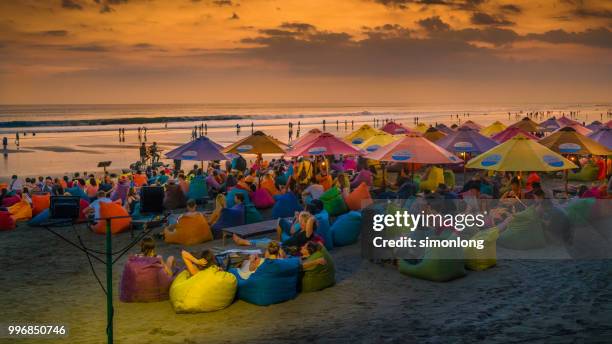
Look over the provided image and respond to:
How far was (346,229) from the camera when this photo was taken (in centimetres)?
1094

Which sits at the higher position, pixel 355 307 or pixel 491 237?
pixel 491 237

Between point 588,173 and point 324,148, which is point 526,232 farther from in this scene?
point 588,173

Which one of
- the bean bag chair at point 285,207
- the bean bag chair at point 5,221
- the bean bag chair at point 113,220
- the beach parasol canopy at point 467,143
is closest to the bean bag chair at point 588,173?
the beach parasol canopy at point 467,143

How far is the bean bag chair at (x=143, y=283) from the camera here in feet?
25.5

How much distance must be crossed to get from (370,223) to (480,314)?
10.9ft

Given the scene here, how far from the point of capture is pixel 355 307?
24.4 ft

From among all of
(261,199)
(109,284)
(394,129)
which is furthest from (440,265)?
(394,129)

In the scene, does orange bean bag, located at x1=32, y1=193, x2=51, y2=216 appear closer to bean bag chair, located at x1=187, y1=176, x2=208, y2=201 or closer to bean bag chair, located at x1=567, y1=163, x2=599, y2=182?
bean bag chair, located at x1=187, y1=176, x2=208, y2=201

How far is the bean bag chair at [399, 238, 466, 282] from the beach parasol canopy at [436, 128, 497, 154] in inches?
353

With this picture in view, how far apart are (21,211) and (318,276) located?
9.60 m

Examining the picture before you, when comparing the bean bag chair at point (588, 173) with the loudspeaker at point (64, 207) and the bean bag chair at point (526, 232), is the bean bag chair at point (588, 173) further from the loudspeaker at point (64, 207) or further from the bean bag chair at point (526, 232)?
the loudspeaker at point (64, 207)

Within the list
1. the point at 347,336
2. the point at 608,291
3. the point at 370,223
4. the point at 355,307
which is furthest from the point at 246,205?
the point at 608,291

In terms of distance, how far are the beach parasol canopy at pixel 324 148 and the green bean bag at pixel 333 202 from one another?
8.15ft

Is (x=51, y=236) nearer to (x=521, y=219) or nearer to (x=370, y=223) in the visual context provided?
(x=370, y=223)
